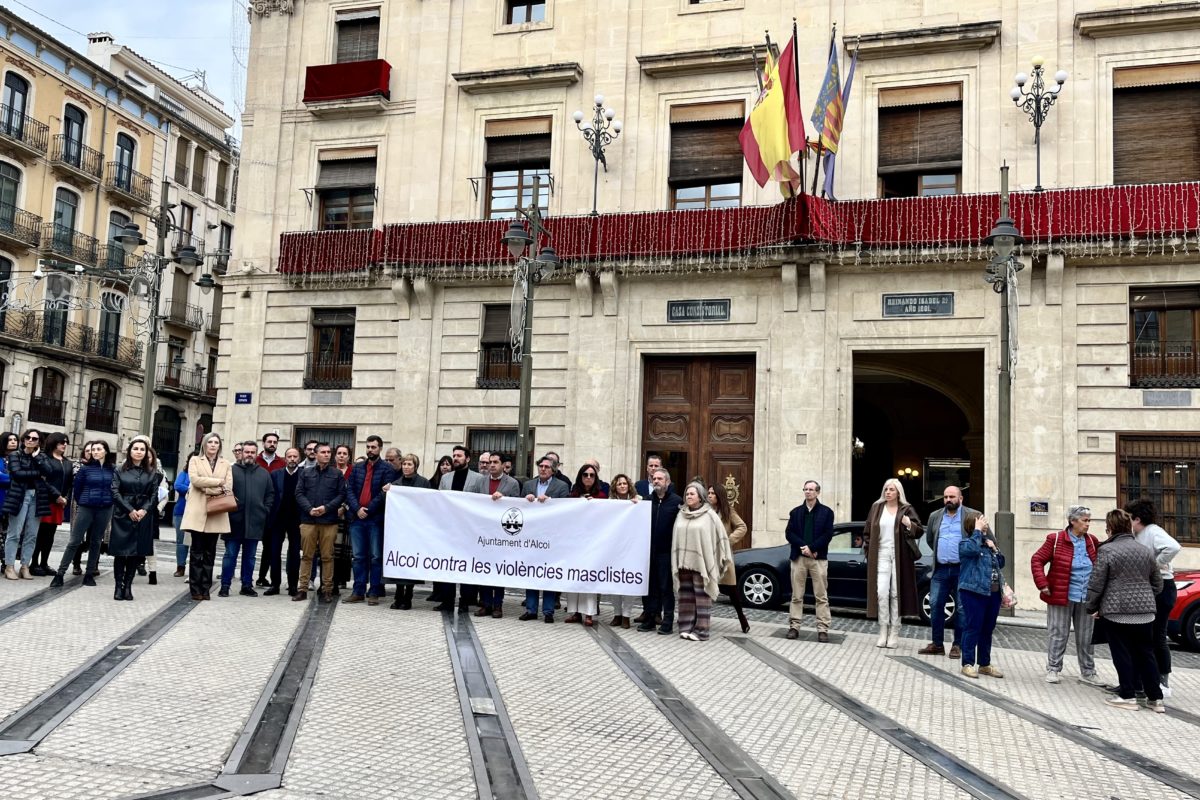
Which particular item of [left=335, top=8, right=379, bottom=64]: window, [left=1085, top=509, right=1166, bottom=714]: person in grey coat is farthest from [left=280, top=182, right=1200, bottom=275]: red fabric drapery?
[left=1085, top=509, right=1166, bottom=714]: person in grey coat

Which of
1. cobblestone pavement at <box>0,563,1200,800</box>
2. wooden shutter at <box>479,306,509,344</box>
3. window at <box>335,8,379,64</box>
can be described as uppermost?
window at <box>335,8,379,64</box>

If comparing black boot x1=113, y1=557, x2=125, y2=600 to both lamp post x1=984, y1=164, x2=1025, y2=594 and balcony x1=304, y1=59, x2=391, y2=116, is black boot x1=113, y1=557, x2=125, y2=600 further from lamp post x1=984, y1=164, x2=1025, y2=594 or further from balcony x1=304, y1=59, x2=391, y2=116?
balcony x1=304, y1=59, x2=391, y2=116

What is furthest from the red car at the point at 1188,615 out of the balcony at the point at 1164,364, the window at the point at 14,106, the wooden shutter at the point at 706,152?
the window at the point at 14,106

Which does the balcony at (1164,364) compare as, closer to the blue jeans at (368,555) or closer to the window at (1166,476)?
the window at (1166,476)

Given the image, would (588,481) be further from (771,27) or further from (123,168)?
(123,168)

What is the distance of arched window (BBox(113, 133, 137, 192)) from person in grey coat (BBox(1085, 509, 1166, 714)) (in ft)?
136

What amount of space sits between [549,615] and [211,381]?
131ft

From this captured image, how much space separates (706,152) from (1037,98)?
6570 millimetres

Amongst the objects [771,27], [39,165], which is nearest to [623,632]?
[771,27]

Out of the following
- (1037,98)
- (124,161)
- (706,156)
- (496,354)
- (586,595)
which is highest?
(124,161)

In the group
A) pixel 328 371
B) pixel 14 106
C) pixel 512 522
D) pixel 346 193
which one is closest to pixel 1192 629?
pixel 512 522

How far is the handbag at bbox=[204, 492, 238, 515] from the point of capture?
11922 mm

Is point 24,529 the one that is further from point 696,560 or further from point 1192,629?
point 1192,629

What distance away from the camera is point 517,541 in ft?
39.1
